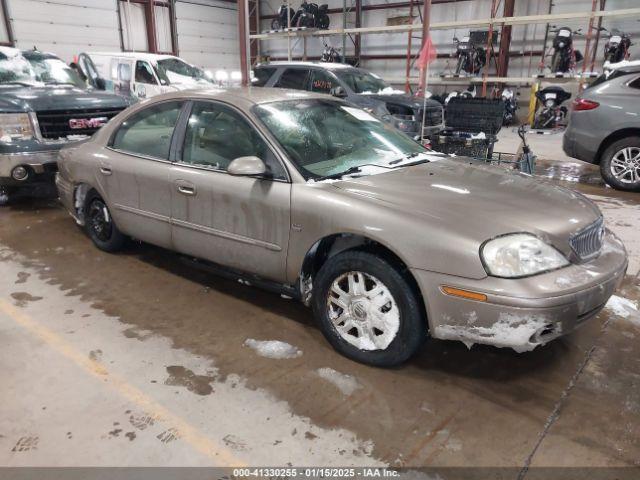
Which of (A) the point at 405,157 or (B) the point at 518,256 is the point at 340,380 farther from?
(A) the point at 405,157

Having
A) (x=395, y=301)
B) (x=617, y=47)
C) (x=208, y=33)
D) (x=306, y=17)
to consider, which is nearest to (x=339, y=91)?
(x=395, y=301)

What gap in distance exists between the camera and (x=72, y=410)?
7.59 ft

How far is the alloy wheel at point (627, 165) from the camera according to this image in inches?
255

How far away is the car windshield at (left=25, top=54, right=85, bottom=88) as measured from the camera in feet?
22.0

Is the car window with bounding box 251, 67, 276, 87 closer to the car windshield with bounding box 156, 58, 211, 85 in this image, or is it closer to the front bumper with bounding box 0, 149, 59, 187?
the car windshield with bounding box 156, 58, 211, 85

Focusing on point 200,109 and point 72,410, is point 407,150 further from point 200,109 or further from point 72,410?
point 72,410

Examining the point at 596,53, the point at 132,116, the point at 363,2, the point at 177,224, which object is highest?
the point at 363,2

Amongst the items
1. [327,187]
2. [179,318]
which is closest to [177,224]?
[179,318]

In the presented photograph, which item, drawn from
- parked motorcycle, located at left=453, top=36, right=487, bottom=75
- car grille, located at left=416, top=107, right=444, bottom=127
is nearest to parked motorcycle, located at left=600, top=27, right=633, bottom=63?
parked motorcycle, located at left=453, top=36, right=487, bottom=75

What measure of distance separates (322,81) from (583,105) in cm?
451

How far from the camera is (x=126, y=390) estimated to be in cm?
246

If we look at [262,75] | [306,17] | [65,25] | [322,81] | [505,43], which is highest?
[306,17]

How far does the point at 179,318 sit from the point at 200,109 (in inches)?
55.7

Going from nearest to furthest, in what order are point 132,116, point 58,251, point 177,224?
Result: point 177,224
point 132,116
point 58,251
